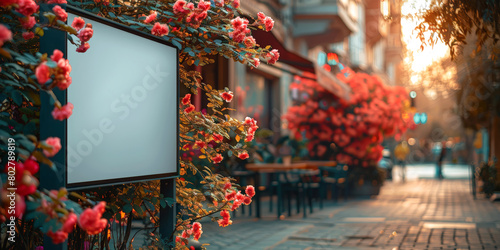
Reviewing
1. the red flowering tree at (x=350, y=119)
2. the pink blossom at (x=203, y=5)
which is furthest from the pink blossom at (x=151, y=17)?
the red flowering tree at (x=350, y=119)

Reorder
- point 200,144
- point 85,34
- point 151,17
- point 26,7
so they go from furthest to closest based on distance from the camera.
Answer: point 200,144
point 151,17
point 85,34
point 26,7

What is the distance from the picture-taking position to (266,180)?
56.6ft

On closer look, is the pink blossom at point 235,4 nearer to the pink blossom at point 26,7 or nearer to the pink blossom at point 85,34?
the pink blossom at point 85,34

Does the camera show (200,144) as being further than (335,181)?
No

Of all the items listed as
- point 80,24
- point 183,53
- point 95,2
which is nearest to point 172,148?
point 183,53

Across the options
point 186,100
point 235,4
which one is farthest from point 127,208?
point 235,4

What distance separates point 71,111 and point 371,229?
710 centimetres

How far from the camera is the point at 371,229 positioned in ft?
30.6

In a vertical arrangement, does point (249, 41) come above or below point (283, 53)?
below

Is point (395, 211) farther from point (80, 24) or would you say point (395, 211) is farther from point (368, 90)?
point (80, 24)

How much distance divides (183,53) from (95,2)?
0.90 meters

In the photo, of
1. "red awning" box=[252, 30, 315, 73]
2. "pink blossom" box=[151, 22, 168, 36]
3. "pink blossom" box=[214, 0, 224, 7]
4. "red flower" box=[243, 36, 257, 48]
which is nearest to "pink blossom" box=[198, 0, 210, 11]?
"pink blossom" box=[151, 22, 168, 36]

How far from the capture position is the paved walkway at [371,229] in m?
7.79

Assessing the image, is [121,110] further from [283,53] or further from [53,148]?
[283,53]
